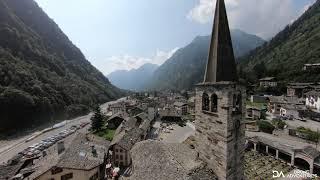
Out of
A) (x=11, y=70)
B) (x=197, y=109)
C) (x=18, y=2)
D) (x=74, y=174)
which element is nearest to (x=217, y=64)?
(x=197, y=109)

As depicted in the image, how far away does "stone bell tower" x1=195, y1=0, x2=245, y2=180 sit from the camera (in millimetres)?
12992

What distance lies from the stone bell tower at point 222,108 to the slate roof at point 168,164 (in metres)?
1.14

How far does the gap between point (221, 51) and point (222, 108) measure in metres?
4.17

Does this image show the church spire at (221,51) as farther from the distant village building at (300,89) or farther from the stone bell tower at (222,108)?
the distant village building at (300,89)

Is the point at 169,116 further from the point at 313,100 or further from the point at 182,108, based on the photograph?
the point at 313,100

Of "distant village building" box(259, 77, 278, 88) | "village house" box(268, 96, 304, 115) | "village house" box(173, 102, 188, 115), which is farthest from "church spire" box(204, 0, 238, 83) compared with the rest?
"distant village building" box(259, 77, 278, 88)

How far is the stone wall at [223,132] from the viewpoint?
507 inches

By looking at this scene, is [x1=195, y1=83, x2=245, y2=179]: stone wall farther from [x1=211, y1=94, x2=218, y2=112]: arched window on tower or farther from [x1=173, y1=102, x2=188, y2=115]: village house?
[x1=173, y1=102, x2=188, y2=115]: village house

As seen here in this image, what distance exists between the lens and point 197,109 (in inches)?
609

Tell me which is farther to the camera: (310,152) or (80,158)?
(310,152)

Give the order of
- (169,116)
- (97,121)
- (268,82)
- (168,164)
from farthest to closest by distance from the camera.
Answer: (268,82) → (169,116) → (97,121) → (168,164)

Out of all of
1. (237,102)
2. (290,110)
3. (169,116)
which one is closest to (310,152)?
(237,102)

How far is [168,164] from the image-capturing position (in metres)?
15.7

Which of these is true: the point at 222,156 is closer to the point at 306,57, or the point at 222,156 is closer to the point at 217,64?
the point at 217,64
